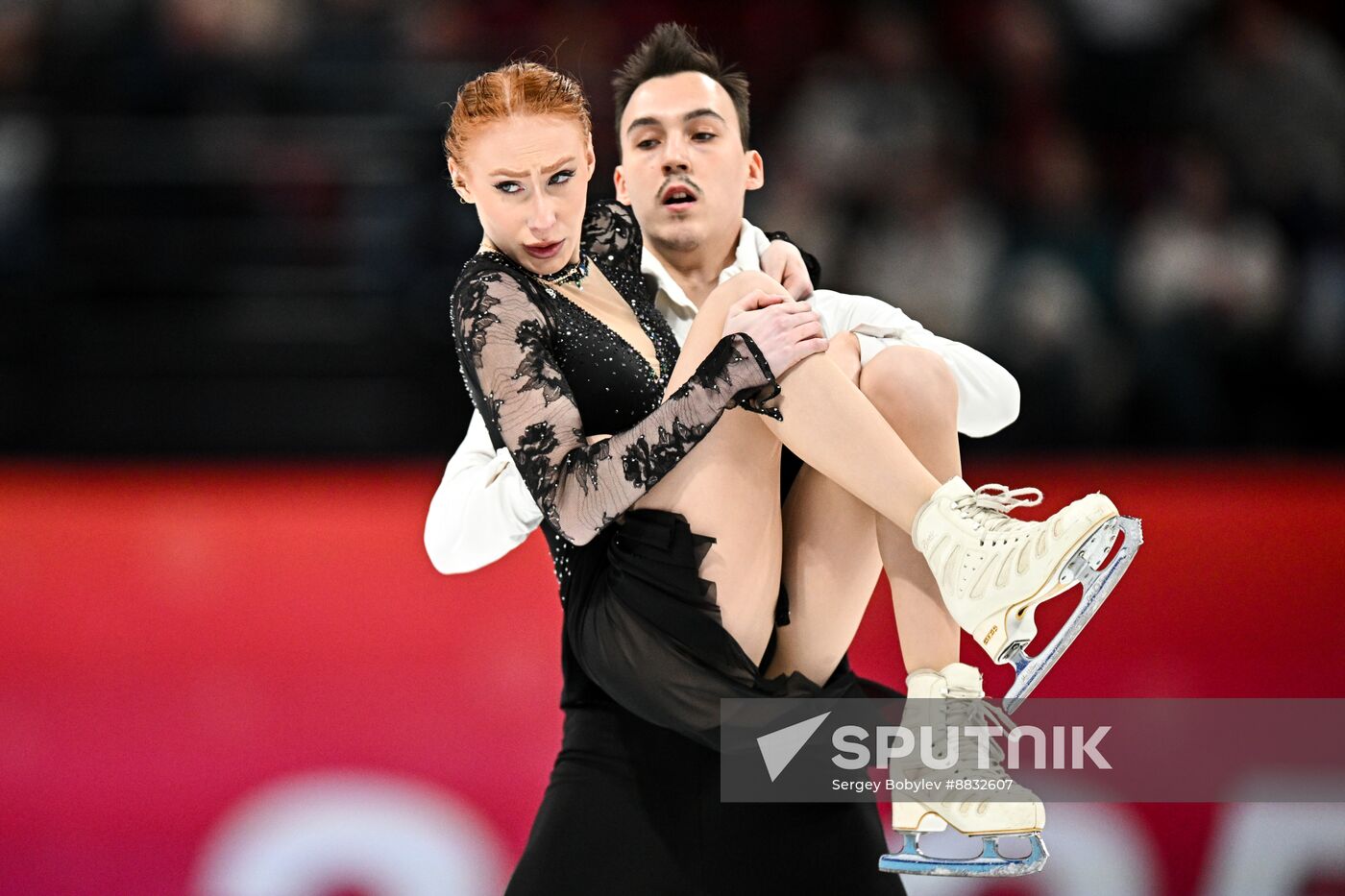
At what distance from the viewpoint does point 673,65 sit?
8.74 feet

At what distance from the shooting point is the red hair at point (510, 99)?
7.22ft

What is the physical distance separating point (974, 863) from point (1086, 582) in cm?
39

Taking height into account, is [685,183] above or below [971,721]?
above

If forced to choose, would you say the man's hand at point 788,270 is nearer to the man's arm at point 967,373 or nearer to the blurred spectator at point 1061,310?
the man's arm at point 967,373

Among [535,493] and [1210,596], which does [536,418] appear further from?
[1210,596]

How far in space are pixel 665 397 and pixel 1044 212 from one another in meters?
3.12

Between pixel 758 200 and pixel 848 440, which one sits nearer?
pixel 848 440

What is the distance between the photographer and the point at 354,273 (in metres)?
4.72

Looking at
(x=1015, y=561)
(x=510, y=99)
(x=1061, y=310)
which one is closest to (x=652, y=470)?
(x=1015, y=561)

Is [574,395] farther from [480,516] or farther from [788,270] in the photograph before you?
[788,270]

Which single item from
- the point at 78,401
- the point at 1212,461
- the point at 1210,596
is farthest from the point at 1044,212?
the point at 78,401

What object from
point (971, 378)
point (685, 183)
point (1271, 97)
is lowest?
point (971, 378)

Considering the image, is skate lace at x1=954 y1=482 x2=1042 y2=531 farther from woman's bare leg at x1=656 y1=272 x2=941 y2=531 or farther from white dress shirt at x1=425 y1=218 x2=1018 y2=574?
white dress shirt at x1=425 y1=218 x2=1018 y2=574

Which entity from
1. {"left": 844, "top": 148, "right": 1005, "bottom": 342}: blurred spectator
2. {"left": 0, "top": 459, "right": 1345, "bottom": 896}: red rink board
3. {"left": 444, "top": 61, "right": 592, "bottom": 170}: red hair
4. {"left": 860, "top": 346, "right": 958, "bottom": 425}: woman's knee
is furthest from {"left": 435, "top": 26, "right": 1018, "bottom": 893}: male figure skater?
{"left": 844, "top": 148, "right": 1005, "bottom": 342}: blurred spectator
